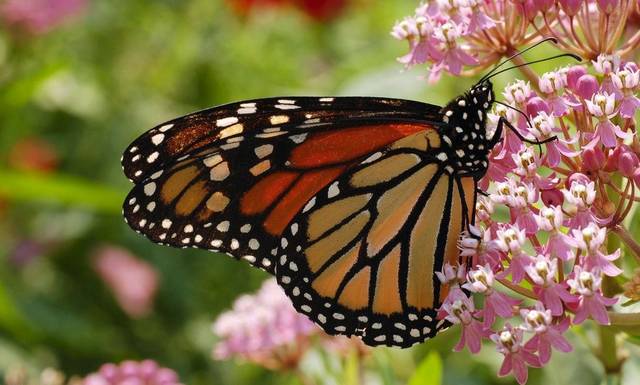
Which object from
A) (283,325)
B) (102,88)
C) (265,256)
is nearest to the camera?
(265,256)

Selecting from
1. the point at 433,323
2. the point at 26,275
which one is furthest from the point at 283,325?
the point at 26,275

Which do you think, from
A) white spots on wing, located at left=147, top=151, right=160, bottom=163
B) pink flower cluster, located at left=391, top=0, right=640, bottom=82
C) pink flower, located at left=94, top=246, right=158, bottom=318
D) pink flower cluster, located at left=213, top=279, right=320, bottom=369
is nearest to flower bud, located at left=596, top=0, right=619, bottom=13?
pink flower cluster, located at left=391, top=0, right=640, bottom=82

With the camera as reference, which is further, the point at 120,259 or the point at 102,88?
the point at 102,88

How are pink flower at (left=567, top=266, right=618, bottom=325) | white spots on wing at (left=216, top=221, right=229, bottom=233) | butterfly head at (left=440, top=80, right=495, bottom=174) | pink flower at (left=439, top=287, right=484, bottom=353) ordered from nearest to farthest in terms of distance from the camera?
pink flower at (left=567, top=266, right=618, bottom=325)
pink flower at (left=439, top=287, right=484, bottom=353)
butterfly head at (left=440, top=80, right=495, bottom=174)
white spots on wing at (left=216, top=221, right=229, bottom=233)

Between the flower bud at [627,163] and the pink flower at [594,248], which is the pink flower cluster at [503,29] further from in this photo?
the pink flower at [594,248]

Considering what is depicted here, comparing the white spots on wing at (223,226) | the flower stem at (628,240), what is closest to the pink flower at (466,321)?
the flower stem at (628,240)

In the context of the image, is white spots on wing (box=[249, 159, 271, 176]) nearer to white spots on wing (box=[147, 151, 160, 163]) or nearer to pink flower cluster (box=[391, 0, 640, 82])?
white spots on wing (box=[147, 151, 160, 163])

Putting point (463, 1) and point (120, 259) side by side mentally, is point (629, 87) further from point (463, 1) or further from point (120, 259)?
point (120, 259)

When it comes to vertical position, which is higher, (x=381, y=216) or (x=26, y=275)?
(x=26, y=275)

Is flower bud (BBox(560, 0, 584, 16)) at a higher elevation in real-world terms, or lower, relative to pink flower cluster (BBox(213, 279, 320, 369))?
higher
